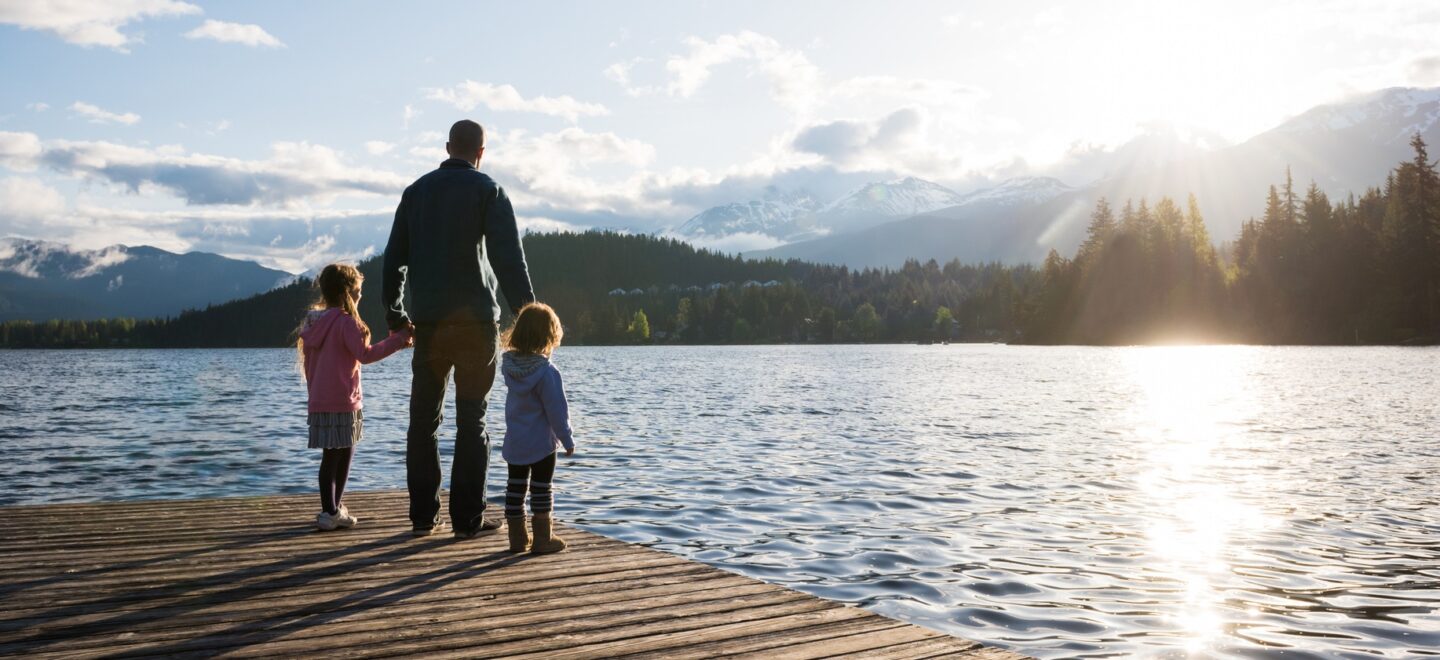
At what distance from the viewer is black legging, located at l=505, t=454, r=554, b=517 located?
8.08 metres

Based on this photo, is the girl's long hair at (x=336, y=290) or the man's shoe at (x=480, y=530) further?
the girl's long hair at (x=336, y=290)

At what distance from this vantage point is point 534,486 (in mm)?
8273

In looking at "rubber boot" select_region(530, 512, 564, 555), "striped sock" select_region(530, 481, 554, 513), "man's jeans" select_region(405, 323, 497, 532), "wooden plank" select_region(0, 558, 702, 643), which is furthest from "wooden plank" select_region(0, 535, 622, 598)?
"wooden plank" select_region(0, 558, 702, 643)

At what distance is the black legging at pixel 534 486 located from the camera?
26.5 feet

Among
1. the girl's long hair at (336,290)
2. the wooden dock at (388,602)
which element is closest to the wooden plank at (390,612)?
the wooden dock at (388,602)

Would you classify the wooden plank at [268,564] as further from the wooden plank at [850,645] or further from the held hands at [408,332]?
the wooden plank at [850,645]

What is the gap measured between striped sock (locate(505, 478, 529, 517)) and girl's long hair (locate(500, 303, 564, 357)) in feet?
3.64

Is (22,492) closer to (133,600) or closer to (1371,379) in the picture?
(133,600)

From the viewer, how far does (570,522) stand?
13938mm

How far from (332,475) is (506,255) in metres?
2.97

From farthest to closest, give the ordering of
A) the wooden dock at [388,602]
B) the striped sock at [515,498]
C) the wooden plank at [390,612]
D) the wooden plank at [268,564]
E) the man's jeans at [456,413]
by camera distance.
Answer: the man's jeans at [456,413] < the striped sock at [515,498] < the wooden plank at [268,564] < the wooden plank at [390,612] < the wooden dock at [388,602]

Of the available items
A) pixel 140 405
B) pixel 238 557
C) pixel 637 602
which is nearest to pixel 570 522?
pixel 238 557

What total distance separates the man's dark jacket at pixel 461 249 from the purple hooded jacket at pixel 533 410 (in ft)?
1.77

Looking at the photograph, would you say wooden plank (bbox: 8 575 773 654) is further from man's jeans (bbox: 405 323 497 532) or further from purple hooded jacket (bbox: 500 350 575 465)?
man's jeans (bbox: 405 323 497 532)
